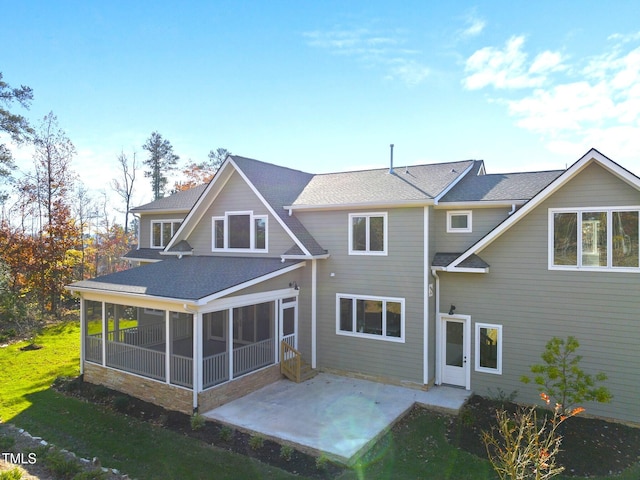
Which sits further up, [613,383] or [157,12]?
[157,12]

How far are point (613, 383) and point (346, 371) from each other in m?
7.68

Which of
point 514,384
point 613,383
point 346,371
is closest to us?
point 613,383

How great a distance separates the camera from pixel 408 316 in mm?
13039

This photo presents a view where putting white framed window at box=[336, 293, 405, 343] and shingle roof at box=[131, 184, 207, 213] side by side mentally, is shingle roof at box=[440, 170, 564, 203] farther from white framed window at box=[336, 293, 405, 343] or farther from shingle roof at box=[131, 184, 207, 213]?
shingle roof at box=[131, 184, 207, 213]

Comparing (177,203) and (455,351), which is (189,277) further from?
(455,351)

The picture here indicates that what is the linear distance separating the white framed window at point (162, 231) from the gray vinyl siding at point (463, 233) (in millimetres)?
13029

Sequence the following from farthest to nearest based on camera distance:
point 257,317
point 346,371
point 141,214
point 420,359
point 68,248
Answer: point 68,248, point 141,214, point 257,317, point 346,371, point 420,359

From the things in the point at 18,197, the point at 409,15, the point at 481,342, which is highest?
the point at 409,15

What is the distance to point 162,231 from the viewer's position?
21219mm

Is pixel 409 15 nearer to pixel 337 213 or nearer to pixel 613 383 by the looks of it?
pixel 337 213

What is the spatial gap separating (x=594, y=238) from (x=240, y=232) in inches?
461

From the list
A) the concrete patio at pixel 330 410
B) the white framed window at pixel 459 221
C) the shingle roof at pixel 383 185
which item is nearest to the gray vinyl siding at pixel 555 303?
the white framed window at pixel 459 221

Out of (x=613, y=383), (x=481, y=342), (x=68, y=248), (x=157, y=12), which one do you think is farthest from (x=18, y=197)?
(x=613, y=383)

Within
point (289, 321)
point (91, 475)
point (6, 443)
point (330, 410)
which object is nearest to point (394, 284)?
point (289, 321)
